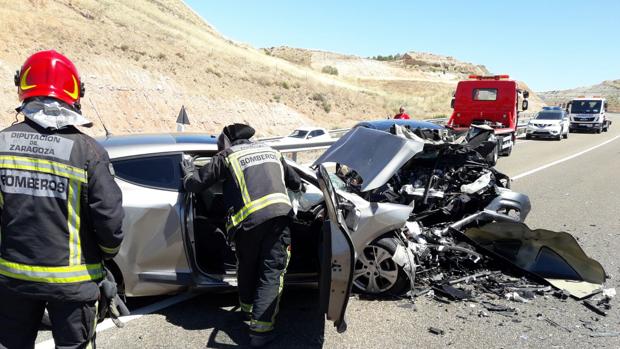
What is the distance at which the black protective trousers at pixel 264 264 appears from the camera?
3816 mm

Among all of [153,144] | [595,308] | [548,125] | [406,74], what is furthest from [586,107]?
[406,74]

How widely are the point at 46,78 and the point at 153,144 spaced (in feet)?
6.38

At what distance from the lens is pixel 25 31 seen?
25766 millimetres

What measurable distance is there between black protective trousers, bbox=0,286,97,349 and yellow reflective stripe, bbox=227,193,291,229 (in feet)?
4.69

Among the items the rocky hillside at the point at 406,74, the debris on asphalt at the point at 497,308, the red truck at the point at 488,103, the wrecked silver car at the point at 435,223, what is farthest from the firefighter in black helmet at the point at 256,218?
the rocky hillside at the point at 406,74

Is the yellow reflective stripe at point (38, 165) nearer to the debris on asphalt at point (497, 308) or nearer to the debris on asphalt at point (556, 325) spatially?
the debris on asphalt at point (497, 308)

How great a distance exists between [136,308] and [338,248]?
77.6 inches

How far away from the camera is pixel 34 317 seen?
2.54m

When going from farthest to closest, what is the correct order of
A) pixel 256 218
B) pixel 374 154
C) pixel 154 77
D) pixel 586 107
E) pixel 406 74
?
pixel 406 74, pixel 586 107, pixel 154 77, pixel 374 154, pixel 256 218

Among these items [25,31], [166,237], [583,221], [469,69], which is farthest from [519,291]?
[469,69]

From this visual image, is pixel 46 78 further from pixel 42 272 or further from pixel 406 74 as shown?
pixel 406 74

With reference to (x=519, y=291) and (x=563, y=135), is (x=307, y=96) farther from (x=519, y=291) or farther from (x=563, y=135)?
(x=519, y=291)

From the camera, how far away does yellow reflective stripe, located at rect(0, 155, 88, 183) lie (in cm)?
238

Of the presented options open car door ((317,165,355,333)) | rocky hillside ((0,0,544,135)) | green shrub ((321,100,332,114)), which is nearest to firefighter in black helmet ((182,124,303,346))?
open car door ((317,165,355,333))
